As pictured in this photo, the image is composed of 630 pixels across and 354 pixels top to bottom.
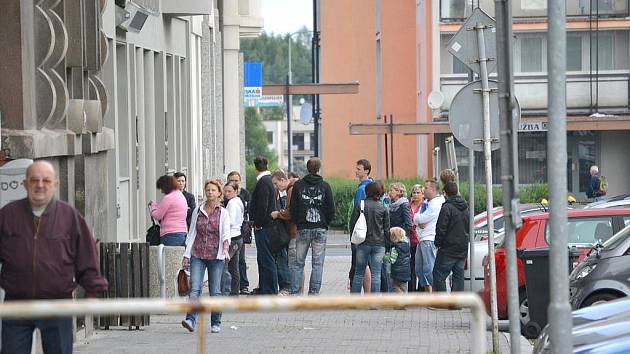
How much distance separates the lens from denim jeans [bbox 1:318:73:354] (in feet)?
25.7

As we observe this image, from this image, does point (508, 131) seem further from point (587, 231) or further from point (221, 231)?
point (587, 231)

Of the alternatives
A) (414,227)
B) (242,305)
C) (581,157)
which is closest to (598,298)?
(414,227)

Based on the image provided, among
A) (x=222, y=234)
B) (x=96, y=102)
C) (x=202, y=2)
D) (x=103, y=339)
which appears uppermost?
(x=202, y=2)

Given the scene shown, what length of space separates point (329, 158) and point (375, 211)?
44283mm

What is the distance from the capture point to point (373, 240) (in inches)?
716

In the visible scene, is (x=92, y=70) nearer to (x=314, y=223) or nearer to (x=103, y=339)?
(x=103, y=339)

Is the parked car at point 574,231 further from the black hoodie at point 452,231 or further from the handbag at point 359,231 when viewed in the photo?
the handbag at point 359,231

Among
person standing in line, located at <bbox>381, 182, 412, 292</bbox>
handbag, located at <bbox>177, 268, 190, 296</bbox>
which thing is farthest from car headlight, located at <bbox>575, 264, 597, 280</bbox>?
person standing in line, located at <bbox>381, 182, 412, 292</bbox>

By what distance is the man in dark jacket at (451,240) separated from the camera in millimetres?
17953

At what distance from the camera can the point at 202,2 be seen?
78.1 feet

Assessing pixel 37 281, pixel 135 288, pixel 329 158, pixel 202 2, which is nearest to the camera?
pixel 37 281

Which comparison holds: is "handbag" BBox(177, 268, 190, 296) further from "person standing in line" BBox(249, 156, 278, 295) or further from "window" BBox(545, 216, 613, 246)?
"window" BBox(545, 216, 613, 246)

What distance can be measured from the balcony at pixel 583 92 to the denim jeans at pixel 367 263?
1141 inches

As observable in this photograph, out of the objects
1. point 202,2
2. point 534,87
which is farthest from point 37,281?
point 534,87
